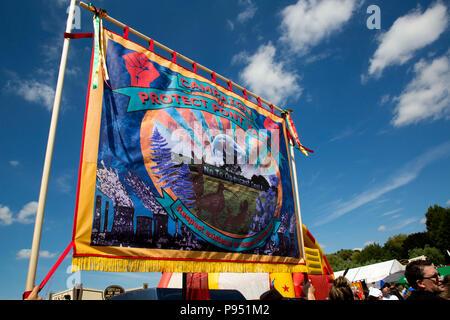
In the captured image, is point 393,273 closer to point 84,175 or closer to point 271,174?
point 271,174

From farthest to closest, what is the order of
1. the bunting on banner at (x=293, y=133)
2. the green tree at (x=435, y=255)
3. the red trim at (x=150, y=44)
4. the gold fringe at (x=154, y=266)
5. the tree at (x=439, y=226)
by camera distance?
the tree at (x=439, y=226)
the green tree at (x=435, y=255)
the bunting on banner at (x=293, y=133)
the red trim at (x=150, y=44)
the gold fringe at (x=154, y=266)

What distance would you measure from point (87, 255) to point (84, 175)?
1.06 metres

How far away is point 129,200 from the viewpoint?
4.12 m

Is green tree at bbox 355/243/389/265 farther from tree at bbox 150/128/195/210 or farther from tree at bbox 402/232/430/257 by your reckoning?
tree at bbox 150/128/195/210

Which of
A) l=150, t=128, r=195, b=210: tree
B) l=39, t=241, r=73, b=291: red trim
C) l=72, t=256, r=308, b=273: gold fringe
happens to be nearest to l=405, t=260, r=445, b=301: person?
l=72, t=256, r=308, b=273: gold fringe

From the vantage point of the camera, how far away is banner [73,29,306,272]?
3.88 m

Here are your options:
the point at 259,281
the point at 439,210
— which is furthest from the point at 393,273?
the point at 439,210

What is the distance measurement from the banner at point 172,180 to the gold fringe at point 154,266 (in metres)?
0.01

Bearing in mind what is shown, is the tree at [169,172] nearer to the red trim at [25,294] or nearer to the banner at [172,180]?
the banner at [172,180]

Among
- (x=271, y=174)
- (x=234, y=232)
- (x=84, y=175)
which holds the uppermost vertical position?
(x=271, y=174)

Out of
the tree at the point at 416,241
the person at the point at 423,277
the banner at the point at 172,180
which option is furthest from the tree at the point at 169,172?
the tree at the point at 416,241

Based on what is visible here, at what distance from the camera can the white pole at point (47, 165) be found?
9.67 feet
